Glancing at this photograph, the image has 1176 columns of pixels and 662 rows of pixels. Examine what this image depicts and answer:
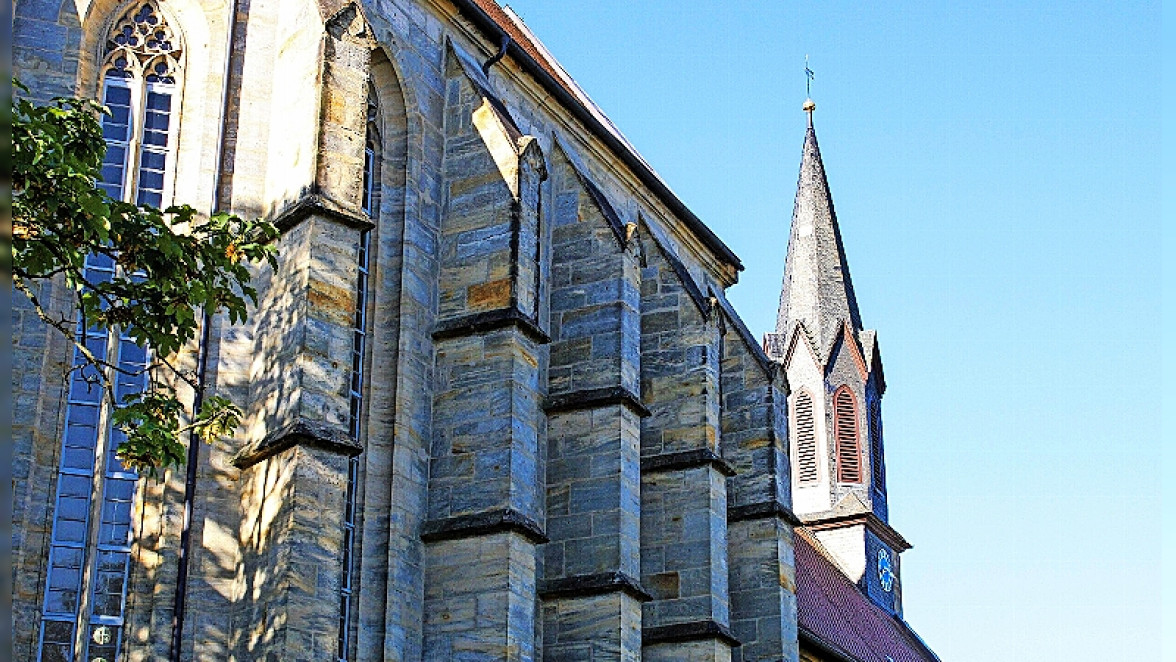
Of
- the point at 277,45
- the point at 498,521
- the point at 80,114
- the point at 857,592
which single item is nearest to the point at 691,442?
the point at 498,521

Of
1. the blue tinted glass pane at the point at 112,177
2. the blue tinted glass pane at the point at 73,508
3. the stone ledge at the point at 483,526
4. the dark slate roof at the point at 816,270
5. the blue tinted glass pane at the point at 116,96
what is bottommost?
the blue tinted glass pane at the point at 73,508

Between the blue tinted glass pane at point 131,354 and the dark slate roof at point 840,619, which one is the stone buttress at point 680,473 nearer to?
the dark slate roof at point 840,619

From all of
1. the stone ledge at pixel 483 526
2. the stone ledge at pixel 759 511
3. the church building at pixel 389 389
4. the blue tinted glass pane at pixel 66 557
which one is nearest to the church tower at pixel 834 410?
the stone ledge at pixel 759 511

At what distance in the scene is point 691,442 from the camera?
18.4 metres

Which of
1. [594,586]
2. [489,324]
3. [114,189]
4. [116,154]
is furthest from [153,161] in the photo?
[594,586]

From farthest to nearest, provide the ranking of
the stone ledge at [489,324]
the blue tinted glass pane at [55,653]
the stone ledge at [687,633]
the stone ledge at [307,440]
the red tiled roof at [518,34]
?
the red tiled roof at [518,34] → the stone ledge at [687,633] → the stone ledge at [489,324] → the blue tinted glass pane at [55,653] → the stone ledge at [307,440]

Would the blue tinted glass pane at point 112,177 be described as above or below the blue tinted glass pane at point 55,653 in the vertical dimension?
above

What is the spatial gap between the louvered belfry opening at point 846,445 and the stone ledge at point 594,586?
1979 centimetres

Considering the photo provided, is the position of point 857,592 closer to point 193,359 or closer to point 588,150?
point 588,150

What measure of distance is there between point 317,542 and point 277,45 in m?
5.02

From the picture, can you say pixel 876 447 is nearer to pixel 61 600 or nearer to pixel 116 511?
pixel 116 511

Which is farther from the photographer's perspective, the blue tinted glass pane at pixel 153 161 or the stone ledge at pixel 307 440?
the blue tinted glass pane at pixel 153 161

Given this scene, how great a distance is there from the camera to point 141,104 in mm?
13086

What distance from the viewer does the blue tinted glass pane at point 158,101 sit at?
13195 mm
